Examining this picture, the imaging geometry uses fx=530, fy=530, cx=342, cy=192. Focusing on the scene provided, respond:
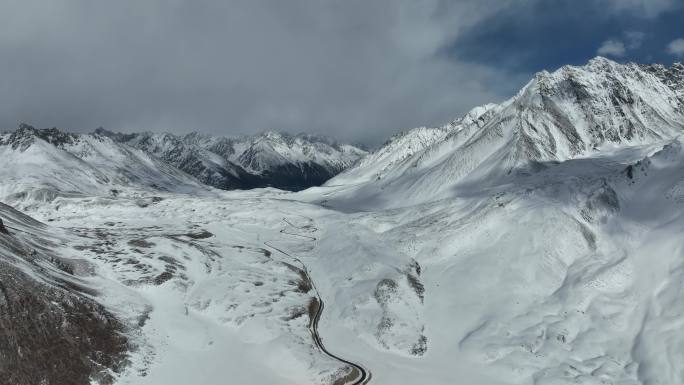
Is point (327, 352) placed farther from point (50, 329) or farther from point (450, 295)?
point (50, 329)

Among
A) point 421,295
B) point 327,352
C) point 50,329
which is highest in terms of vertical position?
point 421,295

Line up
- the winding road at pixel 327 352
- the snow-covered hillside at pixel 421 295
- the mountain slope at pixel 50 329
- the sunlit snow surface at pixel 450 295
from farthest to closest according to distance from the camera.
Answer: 1. the sunlit snow surface at pixel 450 295
2. the snow-covered hillside at pixel 421 295
3. the winding road at pixel 327 352
4. the mountain slope at pixel 50 329

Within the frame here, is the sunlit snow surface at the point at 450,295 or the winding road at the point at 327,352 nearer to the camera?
the winding road at the point at 327,352

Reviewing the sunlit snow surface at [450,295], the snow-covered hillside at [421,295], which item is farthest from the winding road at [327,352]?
the sunlit snow surface at [450,295]

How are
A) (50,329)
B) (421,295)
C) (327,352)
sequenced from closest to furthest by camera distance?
1. (50,329)
2. (327,352)
3. (421,295)

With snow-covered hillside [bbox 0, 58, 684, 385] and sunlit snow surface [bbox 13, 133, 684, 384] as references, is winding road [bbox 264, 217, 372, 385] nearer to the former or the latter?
snow-covered hillside [bbox 0, 58, 684, 385]

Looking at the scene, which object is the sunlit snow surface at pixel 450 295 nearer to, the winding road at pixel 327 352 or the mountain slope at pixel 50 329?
the winding road at pixel 327 352

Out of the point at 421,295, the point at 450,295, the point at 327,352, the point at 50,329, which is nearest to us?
the point at 50,329

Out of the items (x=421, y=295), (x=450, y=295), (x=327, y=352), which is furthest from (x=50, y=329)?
(x=450, y=295)

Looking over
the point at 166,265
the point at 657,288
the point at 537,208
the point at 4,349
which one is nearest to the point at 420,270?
the point at 537,208

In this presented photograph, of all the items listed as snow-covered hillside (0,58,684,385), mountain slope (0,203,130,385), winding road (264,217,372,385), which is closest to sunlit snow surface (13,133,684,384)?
snow-covered hillside (0,58,684,385)

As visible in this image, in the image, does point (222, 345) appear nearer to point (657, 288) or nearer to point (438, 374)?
point (438, 374)
